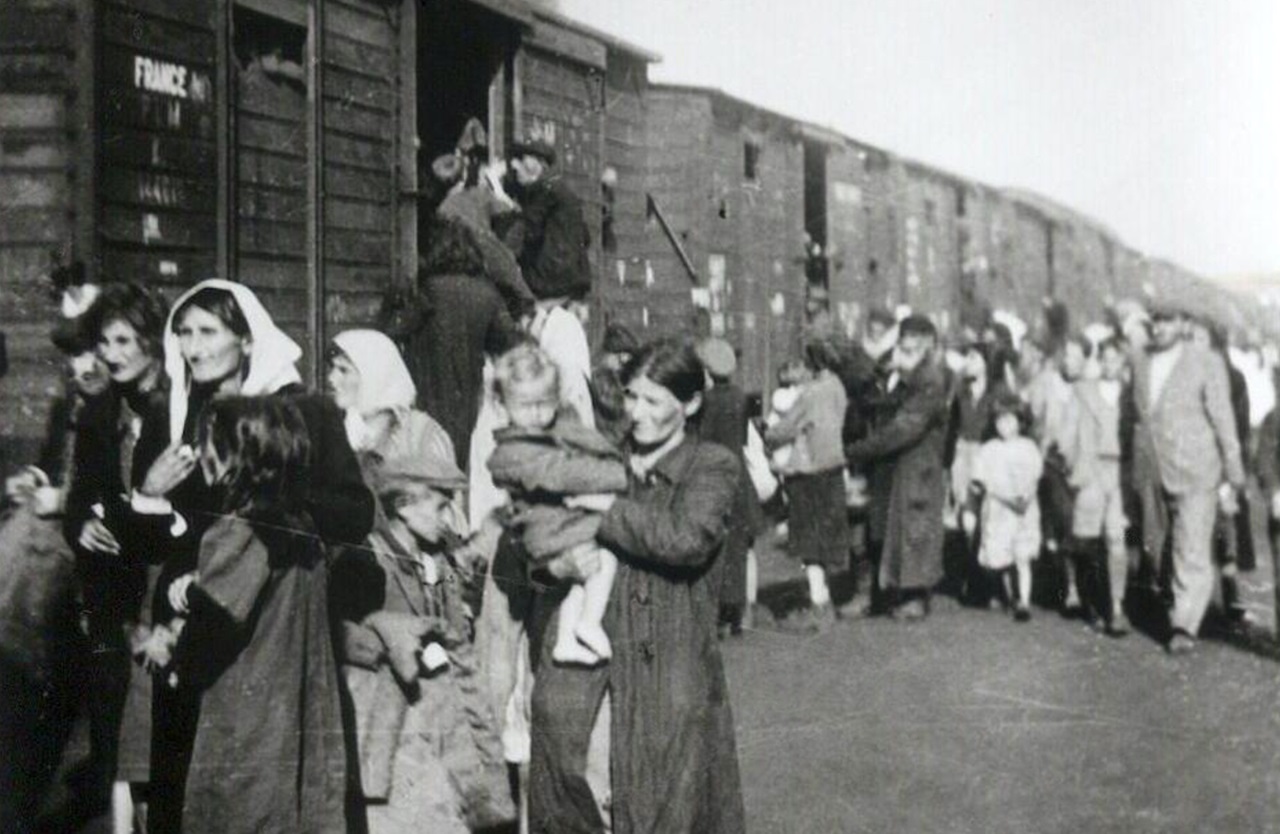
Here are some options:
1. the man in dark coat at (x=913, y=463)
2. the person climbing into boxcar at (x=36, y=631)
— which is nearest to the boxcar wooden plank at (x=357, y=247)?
the man in dark coat at (x=913, y=463)

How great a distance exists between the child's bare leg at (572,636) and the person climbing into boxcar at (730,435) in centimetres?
390

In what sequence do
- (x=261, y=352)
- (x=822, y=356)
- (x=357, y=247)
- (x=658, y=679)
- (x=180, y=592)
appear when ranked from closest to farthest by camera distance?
(x=180, y=592)
(x=658, y=679)
(x=261, y=352)
(x=822, y=356)
(x=357, y=247)

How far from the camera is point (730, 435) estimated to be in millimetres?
7844

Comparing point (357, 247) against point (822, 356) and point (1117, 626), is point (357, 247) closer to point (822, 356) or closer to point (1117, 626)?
point (822, 356)

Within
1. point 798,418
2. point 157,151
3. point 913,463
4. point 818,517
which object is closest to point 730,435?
point 798,418

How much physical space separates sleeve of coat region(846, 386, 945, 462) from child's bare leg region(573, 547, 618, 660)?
5253 mm

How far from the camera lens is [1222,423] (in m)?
7.86

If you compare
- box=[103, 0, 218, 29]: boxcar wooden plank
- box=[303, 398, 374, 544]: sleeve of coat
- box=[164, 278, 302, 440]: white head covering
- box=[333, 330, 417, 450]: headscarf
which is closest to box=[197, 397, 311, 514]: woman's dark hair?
box=[303, 398, 374, 544]: sleeve of coat

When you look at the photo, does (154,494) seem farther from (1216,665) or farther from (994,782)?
(1216,665)

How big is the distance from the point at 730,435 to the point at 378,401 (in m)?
3.53

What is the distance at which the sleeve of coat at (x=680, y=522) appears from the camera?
3.61m

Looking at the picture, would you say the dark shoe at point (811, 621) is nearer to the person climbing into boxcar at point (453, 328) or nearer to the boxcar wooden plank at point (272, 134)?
the person climbing into boxcar at point (453, 328)

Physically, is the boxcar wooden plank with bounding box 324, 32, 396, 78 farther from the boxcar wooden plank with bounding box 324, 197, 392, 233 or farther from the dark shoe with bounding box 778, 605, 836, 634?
the dark shoe with bounding box 778, 605, 836, 634

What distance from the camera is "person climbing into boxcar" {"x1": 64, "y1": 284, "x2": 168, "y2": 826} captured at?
154 inches
